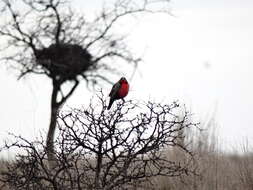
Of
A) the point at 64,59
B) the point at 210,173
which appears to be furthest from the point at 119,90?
the point at 64,59

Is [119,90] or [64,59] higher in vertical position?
[64,59]

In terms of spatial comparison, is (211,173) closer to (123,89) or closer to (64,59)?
(123,89)

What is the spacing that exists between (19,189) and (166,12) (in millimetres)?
8664

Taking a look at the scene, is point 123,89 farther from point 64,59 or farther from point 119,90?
point 64,59

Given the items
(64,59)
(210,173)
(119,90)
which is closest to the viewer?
(119,90)

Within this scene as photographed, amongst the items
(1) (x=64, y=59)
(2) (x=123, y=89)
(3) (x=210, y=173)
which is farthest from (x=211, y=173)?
(1) (x=64, y=59)

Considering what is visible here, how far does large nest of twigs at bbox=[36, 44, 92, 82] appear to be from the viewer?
40.7 ft

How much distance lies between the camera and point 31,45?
12.4 metres

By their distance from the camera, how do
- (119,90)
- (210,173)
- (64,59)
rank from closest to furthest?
(119,90), (210,173), (64,59)

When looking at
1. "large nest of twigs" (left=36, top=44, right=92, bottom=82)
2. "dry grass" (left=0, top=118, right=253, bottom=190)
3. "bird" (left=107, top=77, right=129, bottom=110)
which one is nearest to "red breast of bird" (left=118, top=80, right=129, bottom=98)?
"bird" (left=107, top=77, right=129, bottom=110)

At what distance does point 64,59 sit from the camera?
12391 mm

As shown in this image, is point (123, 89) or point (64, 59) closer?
point (123, 89)

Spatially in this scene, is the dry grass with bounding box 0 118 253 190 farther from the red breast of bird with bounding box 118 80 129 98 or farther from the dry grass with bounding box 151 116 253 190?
the red breast of bird with bounding box 118 80 129 98

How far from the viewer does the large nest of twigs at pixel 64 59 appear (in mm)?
12391
